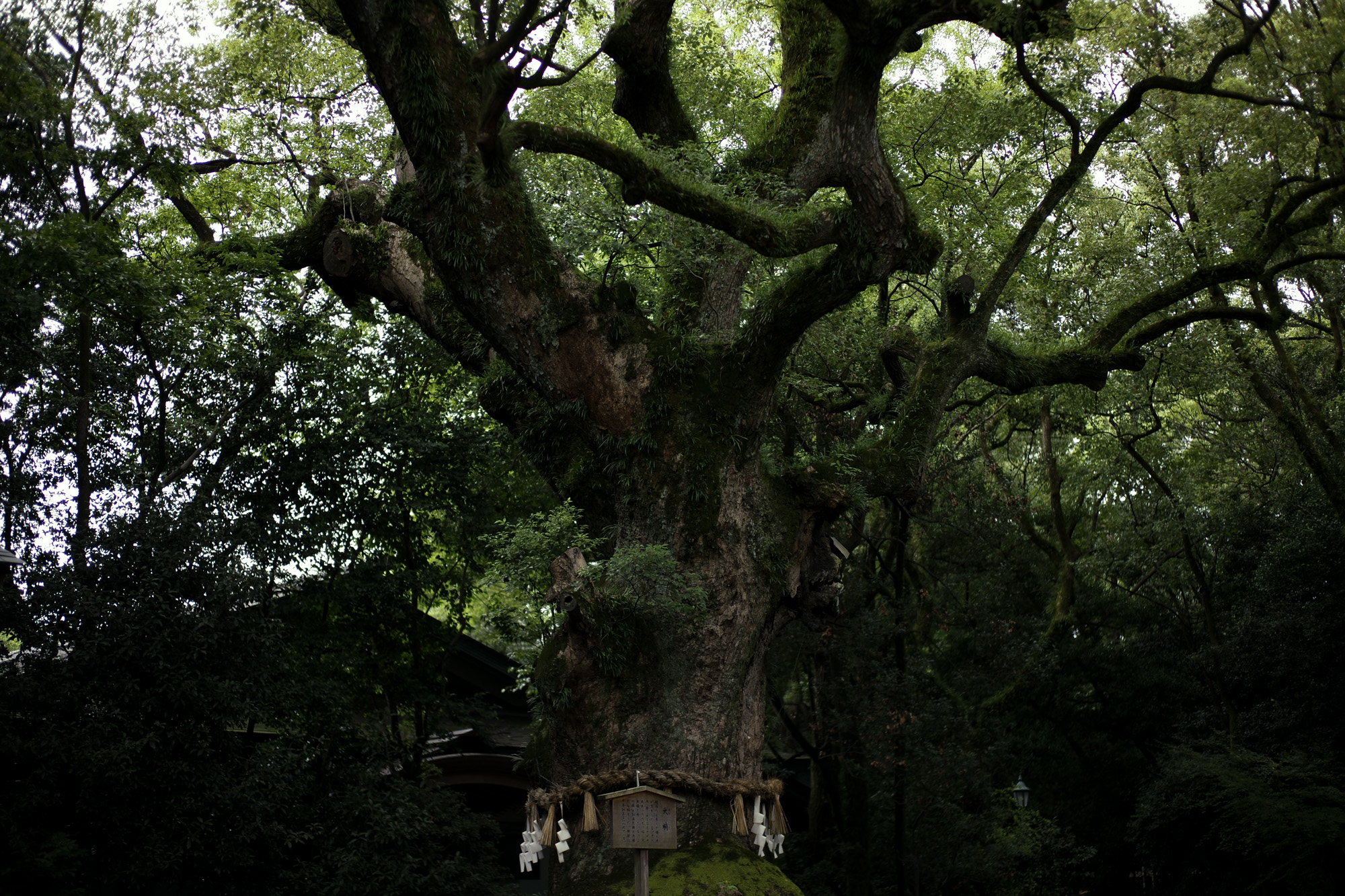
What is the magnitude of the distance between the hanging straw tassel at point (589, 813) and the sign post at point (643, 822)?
0.55 metres

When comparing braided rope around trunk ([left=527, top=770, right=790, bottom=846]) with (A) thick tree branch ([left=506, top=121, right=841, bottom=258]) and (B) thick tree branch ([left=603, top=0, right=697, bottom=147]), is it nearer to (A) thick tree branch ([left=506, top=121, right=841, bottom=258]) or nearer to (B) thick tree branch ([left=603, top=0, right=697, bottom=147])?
(A) thick tree branch ([left=506, top=121, right=841, bottom=258])

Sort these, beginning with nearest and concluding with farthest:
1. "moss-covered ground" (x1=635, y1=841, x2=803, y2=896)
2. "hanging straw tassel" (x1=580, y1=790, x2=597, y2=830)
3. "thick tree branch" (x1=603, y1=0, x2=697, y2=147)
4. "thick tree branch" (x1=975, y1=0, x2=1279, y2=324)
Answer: "moss-covered ground" (x1=635, y1=841, x2=803, y2=896) < "hanging straw tassel" (x1=580, y1=790, x2=597, y2=830) < "thick tree branch" (x1=603, y1=0, x2=697, y2=147) < "thick tree branch" (x1=975, y1=0, x2=1279, y2=324)

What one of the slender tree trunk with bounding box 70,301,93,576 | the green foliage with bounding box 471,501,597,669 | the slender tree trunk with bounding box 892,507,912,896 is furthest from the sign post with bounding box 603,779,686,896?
the slender tree trunk with bounding box 892,507,912,896

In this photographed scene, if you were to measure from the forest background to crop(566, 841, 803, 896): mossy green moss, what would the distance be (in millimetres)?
1614

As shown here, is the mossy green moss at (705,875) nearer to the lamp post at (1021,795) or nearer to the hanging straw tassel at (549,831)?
the hanging straw tassel at (549,831)

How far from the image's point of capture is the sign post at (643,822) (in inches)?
209

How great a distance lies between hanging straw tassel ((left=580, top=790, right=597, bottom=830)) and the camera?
5895 millimetres

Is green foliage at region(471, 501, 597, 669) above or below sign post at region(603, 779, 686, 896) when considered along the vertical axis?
above

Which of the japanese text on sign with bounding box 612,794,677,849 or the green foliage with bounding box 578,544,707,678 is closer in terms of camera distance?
the japanese text on sign with bounding box 612,794,677,849

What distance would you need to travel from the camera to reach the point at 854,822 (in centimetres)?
1169

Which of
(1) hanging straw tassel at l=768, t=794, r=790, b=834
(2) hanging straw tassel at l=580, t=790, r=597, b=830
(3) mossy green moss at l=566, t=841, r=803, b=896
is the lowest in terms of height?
(3) mossy green moss at l=566, t=841, r=803, b=896

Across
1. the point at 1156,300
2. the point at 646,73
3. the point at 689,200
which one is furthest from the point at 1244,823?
the point at 646,73

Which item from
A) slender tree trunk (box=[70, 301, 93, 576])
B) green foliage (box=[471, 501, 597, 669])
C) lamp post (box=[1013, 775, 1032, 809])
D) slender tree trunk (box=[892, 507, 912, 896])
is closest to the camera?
green foliage (box=[471, 501, 597, 669])

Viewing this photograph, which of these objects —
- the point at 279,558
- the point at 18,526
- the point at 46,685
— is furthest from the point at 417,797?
the point at 18,526
